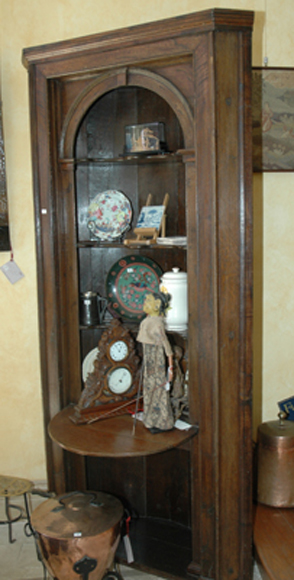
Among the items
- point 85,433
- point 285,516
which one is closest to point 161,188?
point 85,433

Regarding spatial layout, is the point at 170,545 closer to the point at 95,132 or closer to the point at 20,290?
the point at 20,290

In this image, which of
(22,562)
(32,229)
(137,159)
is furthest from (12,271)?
(22,562)

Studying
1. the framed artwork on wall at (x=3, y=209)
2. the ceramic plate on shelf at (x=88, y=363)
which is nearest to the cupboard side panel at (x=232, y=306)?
the ceramic plate on shelf at (x=88, y=363)

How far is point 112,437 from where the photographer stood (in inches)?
77.4

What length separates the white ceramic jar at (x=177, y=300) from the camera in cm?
205

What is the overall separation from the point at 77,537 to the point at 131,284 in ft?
3.66

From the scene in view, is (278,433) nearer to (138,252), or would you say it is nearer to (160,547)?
(160,547)

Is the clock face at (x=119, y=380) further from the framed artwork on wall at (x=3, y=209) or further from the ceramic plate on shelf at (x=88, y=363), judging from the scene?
the framed artwork on wall at (x=3, y=209)

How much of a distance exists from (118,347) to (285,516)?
1.10 meters

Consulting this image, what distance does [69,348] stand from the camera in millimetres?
2246

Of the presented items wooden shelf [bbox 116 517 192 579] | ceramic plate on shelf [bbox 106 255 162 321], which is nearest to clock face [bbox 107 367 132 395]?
ceramic plate on shelf [bbox 106 255 162 321]

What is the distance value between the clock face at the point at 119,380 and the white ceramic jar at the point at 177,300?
1.06 ft

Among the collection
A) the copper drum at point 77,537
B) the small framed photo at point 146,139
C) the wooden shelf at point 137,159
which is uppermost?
the small framed photo at point 146,139

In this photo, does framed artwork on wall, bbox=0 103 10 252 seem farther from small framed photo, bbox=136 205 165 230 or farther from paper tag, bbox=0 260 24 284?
small framed photo, bbox=136 205 165 230
